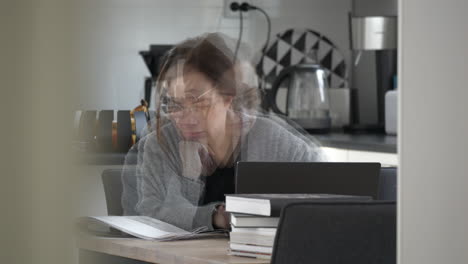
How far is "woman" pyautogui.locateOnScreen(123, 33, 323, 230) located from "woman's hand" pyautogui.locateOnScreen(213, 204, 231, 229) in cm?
9

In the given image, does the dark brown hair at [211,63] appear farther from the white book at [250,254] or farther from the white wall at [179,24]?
the white wall at [179,24]

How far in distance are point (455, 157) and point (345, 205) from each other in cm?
46

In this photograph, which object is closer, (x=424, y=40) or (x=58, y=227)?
(x=58, y=227)

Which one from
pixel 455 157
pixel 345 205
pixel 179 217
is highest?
pixel 455 157

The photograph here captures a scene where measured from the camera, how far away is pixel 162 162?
1.69 metres

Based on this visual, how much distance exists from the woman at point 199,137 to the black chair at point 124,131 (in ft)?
1.00

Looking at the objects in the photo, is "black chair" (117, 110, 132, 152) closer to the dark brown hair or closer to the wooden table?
the dark brown hair

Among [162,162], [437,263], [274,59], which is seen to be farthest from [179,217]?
[274,59]

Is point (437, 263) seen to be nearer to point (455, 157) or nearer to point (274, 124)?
point (455, 157)

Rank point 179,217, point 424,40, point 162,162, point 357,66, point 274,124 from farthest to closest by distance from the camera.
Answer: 1. point 357,66
2. point 274,124
3. point 162,162
4. point 179,217
5. point 424,40

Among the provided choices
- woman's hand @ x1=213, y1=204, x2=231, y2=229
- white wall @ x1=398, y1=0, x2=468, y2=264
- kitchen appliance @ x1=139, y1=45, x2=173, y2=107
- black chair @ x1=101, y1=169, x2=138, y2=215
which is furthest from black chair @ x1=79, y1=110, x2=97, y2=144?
kitchen appliance @ x1=139, y1=45, x2=173, y2=107

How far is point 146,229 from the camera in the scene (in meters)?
1.42

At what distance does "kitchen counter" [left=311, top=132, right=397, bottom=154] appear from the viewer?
A: 2.68 metres

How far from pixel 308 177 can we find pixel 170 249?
0.27 m
